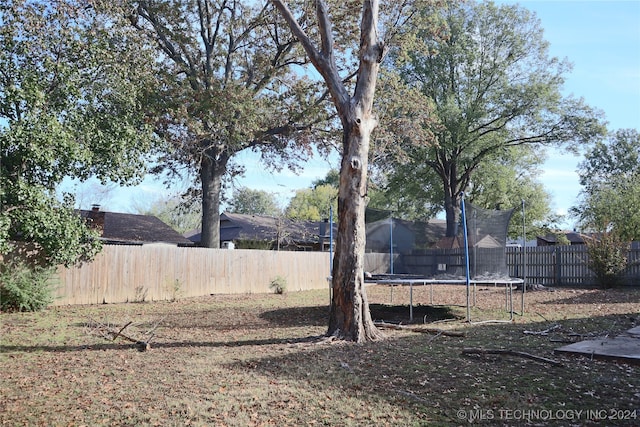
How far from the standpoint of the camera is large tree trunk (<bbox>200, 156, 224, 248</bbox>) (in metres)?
17.7

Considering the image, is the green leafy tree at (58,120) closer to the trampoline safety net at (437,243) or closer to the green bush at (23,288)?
the green bush at (23,288)

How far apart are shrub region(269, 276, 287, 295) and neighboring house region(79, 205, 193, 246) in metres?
9.36

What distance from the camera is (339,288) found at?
720 centimetres

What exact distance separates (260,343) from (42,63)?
28.5 feet

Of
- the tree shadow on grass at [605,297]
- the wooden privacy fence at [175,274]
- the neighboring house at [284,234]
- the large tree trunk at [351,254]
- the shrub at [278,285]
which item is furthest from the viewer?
the shrub at [278,285]

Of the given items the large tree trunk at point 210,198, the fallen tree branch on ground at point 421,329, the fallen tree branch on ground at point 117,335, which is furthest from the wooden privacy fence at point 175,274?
the fallen tree branch on ground at point 421,329

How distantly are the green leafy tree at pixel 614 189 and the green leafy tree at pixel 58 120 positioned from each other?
15.5m

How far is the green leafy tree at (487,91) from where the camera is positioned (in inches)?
1052

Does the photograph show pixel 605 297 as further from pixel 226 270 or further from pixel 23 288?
pixel 23 288

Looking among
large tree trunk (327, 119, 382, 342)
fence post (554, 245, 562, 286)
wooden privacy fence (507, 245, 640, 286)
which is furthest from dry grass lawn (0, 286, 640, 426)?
fence post (554, 245, 562, 286)

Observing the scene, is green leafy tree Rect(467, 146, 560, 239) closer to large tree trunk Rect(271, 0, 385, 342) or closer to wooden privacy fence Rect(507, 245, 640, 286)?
wooden privacy fence Rect(507, 245, 640, 286)

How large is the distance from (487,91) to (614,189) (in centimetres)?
1030

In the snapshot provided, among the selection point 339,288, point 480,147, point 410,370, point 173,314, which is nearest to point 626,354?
point 410,370

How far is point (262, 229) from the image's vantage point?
31594 mm
